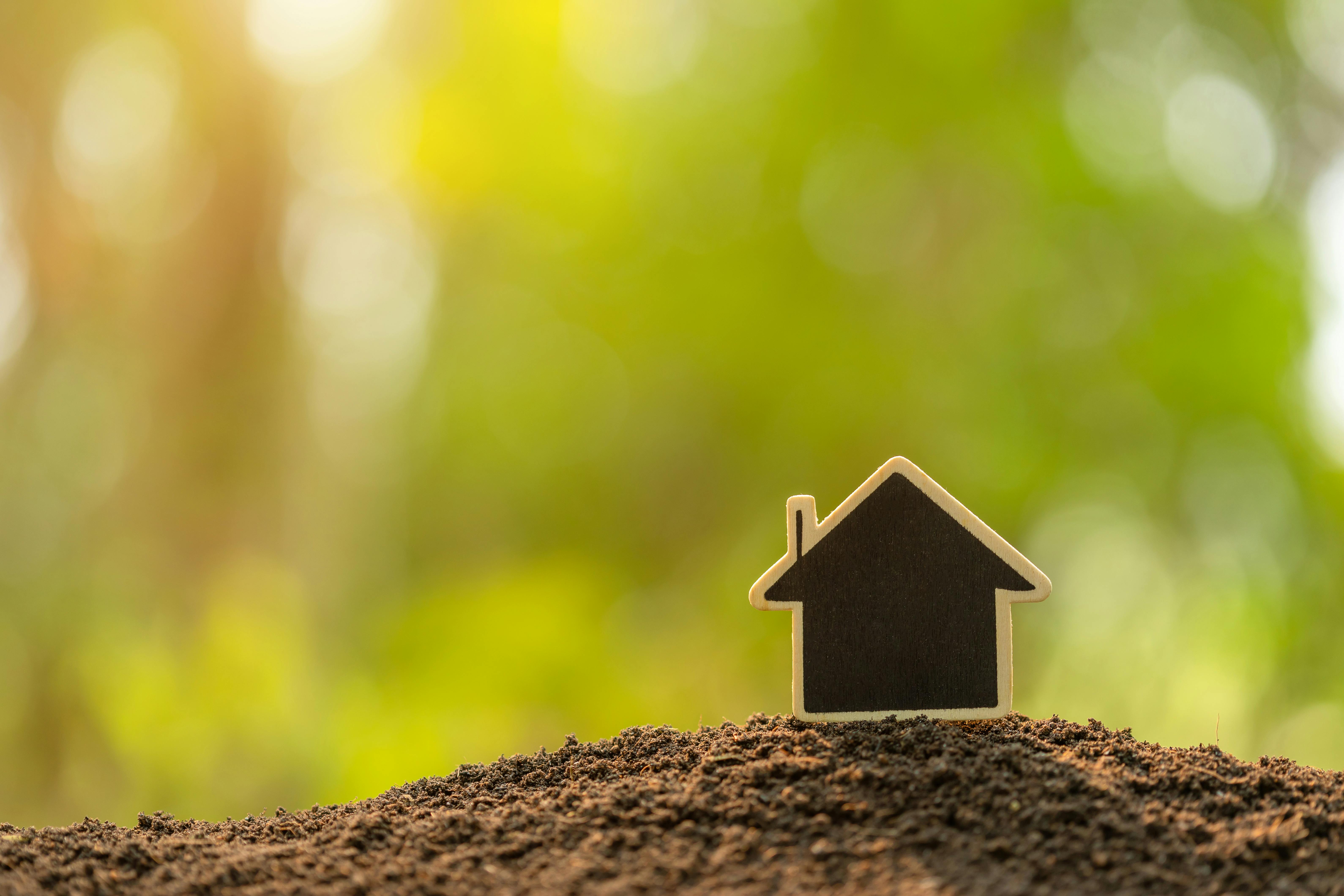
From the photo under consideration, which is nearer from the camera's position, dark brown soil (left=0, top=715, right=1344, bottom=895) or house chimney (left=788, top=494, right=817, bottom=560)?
dark brown soil (left=0, top=715, right=1344, bottom=895)

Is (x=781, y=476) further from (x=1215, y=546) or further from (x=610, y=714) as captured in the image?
(x=1215, y=546)

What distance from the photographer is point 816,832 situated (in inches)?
45.4

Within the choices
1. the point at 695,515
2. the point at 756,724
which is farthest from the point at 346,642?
the point at 756,724

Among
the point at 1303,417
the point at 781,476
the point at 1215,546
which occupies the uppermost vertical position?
the point at 1303,417

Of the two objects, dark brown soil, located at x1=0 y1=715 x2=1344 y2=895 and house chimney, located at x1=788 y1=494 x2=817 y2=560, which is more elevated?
house chimney, located at x1=788 y1=494 x2=817 y2=560

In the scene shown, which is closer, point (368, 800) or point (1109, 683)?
point (368, 800)

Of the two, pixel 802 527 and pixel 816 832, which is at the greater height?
pixel 802 527

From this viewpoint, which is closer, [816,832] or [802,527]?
[816,832]

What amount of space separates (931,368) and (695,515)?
89 cm

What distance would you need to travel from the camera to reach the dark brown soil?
1070 mm

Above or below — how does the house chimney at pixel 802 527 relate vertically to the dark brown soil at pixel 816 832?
above

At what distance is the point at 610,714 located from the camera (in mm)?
3000

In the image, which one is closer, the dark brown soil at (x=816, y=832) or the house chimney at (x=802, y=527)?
the dark brown soil at (x=816, y=832)

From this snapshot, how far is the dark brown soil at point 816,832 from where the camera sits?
107cm
